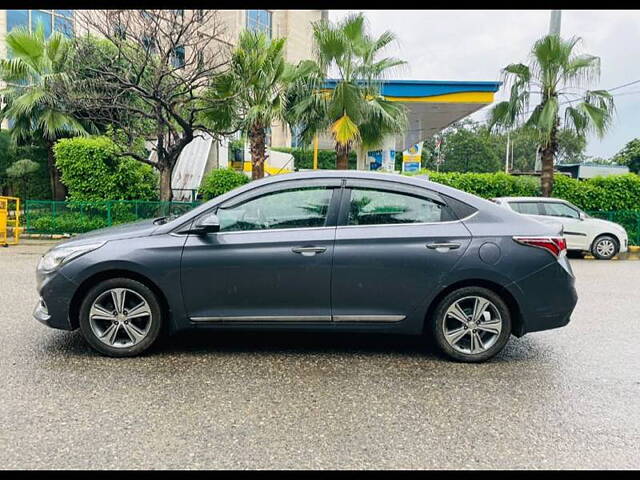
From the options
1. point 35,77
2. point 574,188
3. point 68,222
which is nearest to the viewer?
point 68,222

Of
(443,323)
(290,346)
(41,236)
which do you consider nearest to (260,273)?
(290,346)

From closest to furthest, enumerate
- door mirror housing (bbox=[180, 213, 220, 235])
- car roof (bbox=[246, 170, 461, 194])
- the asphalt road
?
the asphalt road < door mirror housing (bbox=[180, 213, 220, 235]) < car roof (bbox=[246, 170, 461, 194])

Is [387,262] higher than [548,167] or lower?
lower

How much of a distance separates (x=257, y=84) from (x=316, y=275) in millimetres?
9275

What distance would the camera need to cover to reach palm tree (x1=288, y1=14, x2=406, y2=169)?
40.7ft

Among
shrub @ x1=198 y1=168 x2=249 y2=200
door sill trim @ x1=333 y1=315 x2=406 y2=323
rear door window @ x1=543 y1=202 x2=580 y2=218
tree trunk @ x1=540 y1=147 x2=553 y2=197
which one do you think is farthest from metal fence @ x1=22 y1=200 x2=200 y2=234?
tree trunk @ x1=540 y1=147 x2=553 y2=197

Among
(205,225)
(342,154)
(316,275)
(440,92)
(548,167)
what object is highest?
(440,92)

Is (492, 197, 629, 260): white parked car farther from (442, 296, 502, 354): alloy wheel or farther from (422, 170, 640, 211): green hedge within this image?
(442, 296, 502, 354): alloy wheel

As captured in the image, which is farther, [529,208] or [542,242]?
[529,208]

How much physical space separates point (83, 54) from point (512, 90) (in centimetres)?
1235

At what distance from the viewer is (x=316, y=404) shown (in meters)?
3.53

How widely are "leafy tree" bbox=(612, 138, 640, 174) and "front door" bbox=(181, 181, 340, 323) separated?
4916 cm

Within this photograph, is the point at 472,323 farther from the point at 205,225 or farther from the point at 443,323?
the point at 205,225

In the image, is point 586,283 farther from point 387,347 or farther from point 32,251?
point 32,251
